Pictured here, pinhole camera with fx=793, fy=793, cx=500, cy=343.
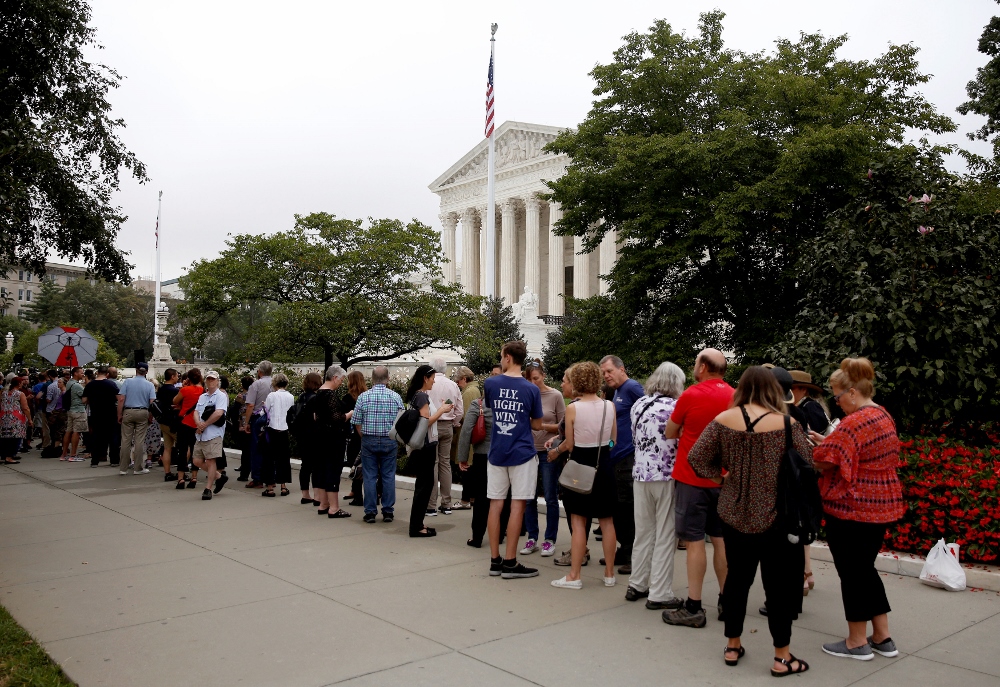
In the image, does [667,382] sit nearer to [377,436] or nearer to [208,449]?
[377,436]

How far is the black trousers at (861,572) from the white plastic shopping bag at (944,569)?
2.04 metres

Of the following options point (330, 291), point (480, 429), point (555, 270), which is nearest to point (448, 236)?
point (555, 270)

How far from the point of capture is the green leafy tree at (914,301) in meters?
9.15

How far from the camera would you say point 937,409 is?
360 inches

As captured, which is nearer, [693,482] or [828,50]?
[693,482]

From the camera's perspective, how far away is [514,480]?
6902 mm

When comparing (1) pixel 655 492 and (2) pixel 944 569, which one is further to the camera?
(2) pixel 944 569

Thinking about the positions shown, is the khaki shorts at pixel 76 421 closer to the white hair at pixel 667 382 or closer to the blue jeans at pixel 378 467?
the blue jeans at pixel 378 467

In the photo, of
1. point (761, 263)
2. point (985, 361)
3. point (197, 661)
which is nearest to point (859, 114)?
point (761, 263)

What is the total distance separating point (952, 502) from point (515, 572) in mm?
3945

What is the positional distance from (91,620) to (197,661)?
4.41 feet

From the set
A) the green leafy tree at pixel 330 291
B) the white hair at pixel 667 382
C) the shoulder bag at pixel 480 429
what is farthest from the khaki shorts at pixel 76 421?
the white hair at pixel 667 382

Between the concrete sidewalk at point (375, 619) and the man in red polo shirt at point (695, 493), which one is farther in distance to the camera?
the man in red polo shirt at point (695, 493)

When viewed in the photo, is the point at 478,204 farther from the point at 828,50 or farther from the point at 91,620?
the point at 91,620
